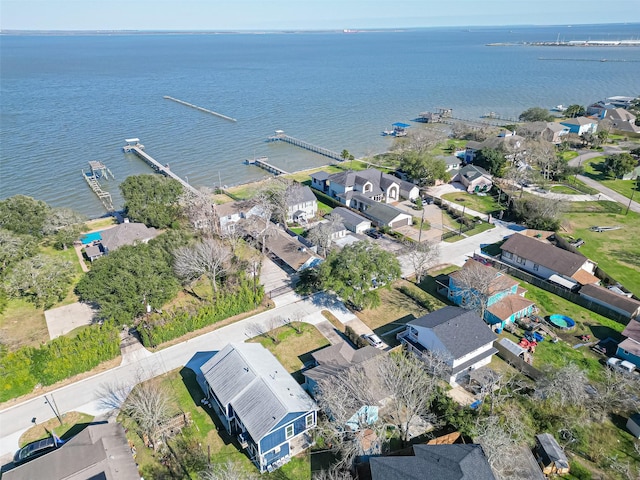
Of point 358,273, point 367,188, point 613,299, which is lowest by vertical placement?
point 613,299

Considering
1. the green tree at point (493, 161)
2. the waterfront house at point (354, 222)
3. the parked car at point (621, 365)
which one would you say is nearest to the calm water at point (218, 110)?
the green tree at point (493, 161)

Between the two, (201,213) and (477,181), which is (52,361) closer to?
(201,213)

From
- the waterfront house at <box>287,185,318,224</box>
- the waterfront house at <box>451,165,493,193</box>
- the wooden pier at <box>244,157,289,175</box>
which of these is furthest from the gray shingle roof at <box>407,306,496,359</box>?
the wooden pier at <box>244,157,289,175</box>

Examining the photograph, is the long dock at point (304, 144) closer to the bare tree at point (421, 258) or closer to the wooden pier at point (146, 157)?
the wooden pier at point (146, 157)

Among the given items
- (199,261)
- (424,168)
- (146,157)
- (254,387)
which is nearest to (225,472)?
(254,387)

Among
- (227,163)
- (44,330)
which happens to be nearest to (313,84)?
(227,163)

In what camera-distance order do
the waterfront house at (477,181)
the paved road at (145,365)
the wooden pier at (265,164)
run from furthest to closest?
the wooden pier at (265,164)
the waterfront house at (477,181)
the paved road at (145,365)

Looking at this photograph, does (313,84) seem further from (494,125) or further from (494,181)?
→ (494,181)
